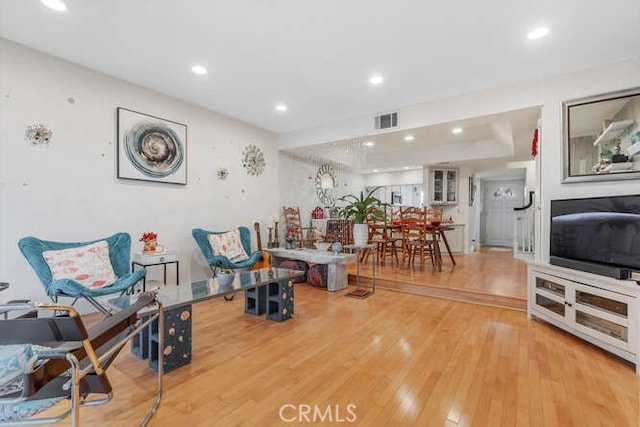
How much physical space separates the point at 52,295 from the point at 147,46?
2.38 metres

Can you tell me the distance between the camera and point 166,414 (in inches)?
62.7

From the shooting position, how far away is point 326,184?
7.44 meters

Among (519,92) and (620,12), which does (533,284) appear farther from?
(620,12)

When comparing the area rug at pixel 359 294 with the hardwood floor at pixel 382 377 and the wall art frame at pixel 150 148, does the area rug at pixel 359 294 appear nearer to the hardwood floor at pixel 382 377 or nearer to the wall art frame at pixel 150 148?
the hardwood floor at pixel 382 377

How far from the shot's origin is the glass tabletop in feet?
7.06

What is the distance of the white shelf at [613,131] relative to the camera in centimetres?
274

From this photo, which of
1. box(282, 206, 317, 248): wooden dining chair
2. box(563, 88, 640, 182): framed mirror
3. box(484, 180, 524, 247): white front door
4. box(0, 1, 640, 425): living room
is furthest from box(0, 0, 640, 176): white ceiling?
box(484, 180, 524, 247): white front door

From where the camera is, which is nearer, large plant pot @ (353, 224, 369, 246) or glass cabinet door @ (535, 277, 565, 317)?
glass cabinet door @ (535, 277, 565, 317)

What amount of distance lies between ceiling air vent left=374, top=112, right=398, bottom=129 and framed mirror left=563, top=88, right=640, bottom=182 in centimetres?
191

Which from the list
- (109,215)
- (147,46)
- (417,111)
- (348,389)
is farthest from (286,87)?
(348,389)

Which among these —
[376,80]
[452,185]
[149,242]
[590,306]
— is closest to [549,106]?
[376,80]

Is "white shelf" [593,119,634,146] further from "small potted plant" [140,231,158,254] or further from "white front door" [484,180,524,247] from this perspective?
"white front door" [484,180,524,247]

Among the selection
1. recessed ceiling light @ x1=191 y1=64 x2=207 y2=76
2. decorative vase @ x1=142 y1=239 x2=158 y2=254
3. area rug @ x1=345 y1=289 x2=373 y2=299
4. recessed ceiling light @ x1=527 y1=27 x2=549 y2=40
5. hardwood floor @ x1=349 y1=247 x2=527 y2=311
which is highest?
recessed ceiling light @ x1=191 y1=64 x2=207 y2=76

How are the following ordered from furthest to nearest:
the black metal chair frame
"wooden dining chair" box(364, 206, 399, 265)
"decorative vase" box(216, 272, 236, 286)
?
"wooden dining chair" box(364, 206, 399, 265) → "decorative vase" box(216, 272, 236, 286) → the black metal chair frame
